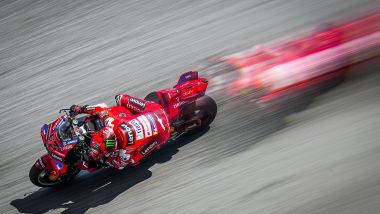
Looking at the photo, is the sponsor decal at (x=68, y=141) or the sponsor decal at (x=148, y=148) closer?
the sponsor decal at (x=68, y=141)

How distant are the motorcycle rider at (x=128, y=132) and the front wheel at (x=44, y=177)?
95 centimetres

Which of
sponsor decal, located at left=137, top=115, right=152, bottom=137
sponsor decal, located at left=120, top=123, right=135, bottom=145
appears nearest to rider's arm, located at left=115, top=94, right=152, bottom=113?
sponsor decal, located at left=137, top=115, right=152, bottom=137

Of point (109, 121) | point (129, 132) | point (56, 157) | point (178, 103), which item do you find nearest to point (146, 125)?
point (129, 132)

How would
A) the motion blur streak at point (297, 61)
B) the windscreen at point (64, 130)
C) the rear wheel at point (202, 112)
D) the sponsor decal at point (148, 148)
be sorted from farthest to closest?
the motion blur streak at point (297, 61), the rear wheel at point (202, 112), the sponsor decal at point (148, 148), the windscreen at point (64, 130)

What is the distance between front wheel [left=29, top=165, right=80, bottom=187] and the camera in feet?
22.4

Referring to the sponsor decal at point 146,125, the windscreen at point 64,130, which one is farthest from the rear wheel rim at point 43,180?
the sponsor decal at point 146,125

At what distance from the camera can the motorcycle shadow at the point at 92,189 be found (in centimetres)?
673

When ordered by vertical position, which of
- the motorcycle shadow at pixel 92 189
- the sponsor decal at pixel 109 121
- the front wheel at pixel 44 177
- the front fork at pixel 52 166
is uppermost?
the sponsor decal at pixel 109 121

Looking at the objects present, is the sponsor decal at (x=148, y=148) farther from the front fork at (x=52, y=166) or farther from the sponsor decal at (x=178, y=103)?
the front fork at (x=52, y=166)

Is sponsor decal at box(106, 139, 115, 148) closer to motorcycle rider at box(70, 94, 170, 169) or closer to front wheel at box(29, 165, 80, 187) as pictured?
motorcycle rider at box(70, 94, 170, 169)

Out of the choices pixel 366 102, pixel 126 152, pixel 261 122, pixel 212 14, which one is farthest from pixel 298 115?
pixel 212 14

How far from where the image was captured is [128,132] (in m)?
6.21

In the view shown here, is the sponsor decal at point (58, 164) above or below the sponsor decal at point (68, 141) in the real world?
below

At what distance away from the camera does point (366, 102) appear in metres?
7.00
